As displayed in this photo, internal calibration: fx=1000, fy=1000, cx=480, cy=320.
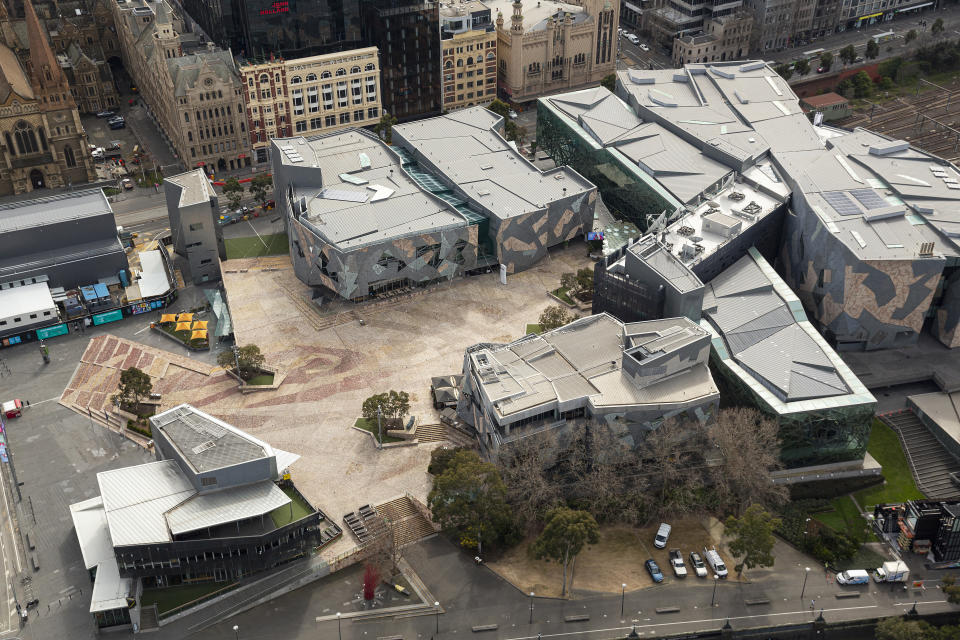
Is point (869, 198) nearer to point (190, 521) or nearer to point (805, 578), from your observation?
point (805, 578)

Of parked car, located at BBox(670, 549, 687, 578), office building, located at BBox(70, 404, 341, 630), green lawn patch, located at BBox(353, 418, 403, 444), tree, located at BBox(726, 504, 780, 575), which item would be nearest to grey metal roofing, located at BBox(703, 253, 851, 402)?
A: tree, located at BBox(726, 504, 780, 575)

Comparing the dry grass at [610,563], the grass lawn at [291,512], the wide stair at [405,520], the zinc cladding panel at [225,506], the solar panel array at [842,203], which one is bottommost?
the dry grass at [610,563]

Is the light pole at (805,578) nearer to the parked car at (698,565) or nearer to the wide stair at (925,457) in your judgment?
the parked car at (698,565)

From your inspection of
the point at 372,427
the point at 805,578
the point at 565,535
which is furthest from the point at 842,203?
the point at 372,427

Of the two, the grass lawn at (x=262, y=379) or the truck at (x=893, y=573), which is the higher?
the grass lawn at (x=262, y=379)

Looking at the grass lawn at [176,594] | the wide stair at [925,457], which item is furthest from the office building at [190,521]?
the wide stair at [925,457]

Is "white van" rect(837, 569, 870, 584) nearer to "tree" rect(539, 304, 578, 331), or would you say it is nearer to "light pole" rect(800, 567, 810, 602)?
"light pole" rect(800, 567, 810, 602)

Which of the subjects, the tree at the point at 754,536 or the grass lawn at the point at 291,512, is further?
the grass lawn at the point at 291,512
